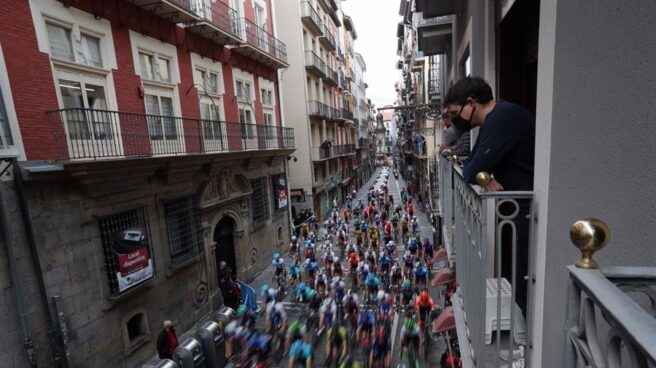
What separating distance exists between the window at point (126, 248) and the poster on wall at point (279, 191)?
9.61 meters

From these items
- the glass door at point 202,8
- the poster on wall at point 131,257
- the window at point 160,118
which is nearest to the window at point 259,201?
the window at point 160,118

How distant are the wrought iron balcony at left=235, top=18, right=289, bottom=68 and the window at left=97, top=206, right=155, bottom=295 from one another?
970 cm

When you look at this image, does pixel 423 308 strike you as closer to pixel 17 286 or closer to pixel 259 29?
pixel 17 286

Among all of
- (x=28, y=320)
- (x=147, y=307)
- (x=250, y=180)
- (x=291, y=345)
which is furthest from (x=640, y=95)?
(x=250, y=180)

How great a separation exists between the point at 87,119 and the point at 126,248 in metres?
3.64

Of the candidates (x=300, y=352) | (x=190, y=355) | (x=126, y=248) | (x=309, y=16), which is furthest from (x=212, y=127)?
(x=309, y=16)

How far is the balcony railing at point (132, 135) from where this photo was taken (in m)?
8.34

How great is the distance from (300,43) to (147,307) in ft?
69.9

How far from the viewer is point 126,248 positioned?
977 centimetres

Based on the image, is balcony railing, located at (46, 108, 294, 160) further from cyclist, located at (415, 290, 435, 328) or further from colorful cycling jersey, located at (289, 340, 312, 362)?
cyclist, located at (415, 290, 435, 328)

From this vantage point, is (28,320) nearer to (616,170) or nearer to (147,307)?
(147,307)

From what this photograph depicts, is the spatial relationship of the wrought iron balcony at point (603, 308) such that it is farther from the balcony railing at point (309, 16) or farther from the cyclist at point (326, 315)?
the balcony railing at point (309, 16)

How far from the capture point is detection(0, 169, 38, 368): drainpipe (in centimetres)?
720

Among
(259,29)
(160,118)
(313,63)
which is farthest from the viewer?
(313,63)
